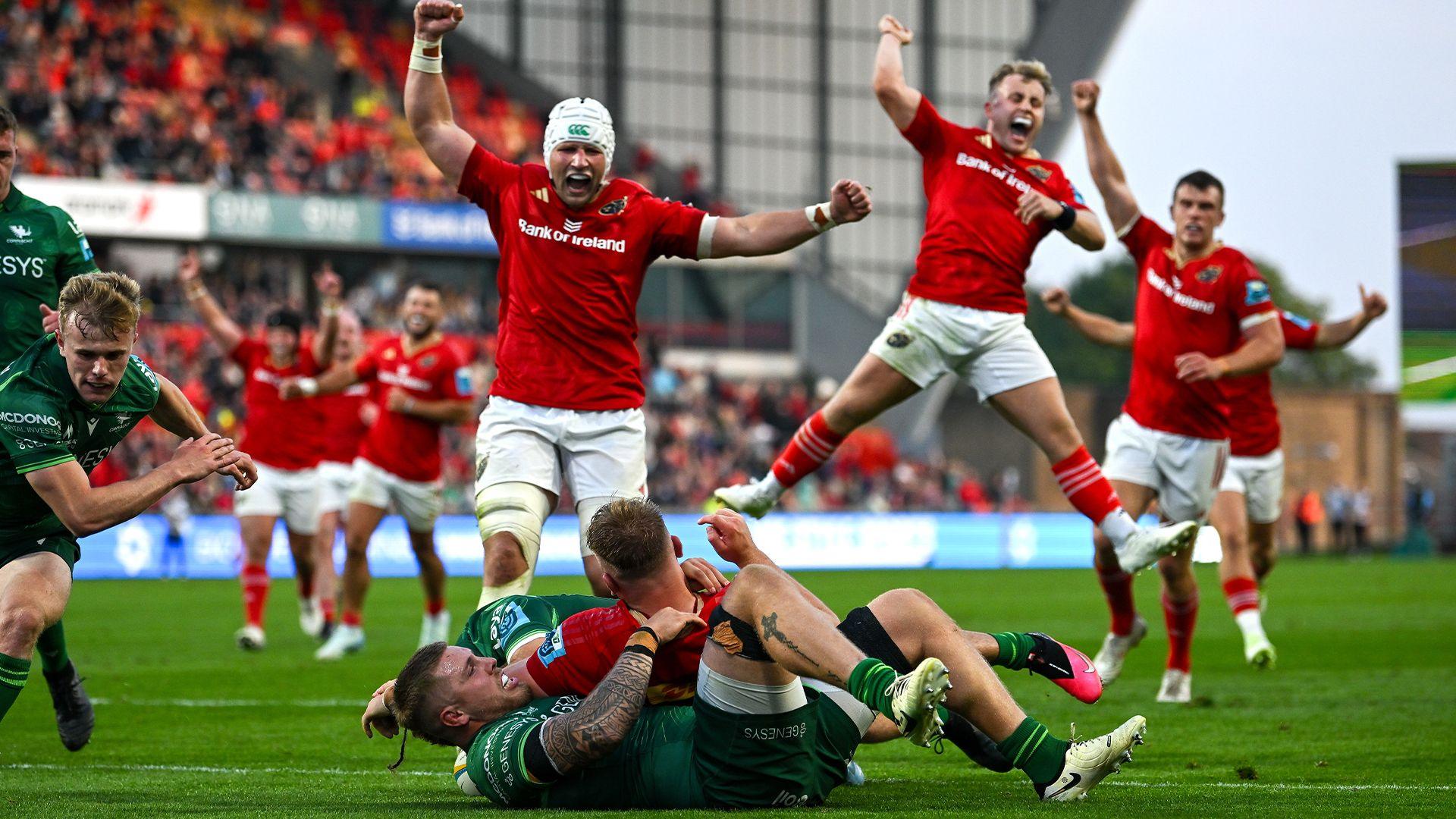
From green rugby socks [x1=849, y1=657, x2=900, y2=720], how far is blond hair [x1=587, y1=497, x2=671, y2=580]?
82 cm

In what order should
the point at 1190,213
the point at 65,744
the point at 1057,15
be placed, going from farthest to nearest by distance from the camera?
the point at 1057,15 → the point at 1190,213 → the point at 65,744

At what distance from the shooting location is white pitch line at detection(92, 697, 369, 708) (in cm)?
945

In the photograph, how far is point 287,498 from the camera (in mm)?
14016

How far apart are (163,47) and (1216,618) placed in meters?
26.9

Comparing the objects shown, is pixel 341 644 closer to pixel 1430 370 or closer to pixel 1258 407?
pixel 1258 407

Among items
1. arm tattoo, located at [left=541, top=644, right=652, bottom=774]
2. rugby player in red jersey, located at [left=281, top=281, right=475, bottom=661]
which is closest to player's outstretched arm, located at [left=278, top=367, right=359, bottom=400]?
rugby player in red jersey, located at [left=281, top=281, right=475, bottom=661]

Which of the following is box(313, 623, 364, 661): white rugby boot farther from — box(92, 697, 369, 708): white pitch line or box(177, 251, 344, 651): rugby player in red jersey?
box(92, 697, 369, 708): white pitch line

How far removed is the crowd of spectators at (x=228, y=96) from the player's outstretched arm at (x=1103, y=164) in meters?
27.1

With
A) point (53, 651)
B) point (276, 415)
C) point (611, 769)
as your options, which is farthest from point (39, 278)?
point (276, 415)

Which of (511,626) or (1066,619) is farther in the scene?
(1066,619)

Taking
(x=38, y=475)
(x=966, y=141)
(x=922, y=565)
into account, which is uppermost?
(x=966, y=141)

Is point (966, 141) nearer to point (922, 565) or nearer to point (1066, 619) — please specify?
point (1066, 619)

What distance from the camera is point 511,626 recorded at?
19.7ft

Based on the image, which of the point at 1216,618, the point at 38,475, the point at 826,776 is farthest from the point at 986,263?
the point at 1216,618
